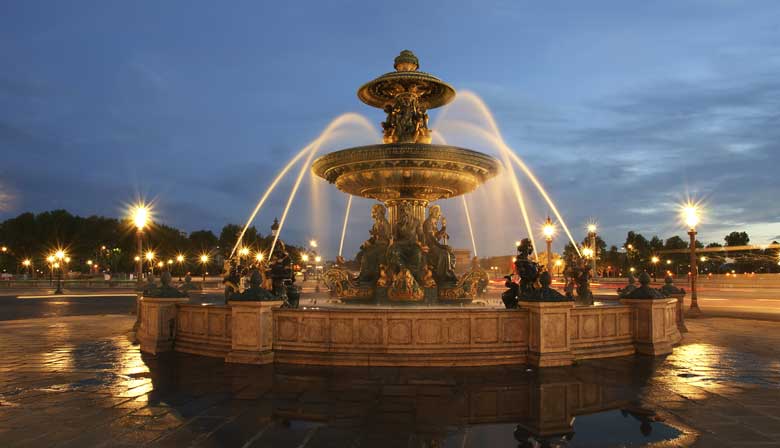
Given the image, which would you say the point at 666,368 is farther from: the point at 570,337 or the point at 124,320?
the point at 124,320

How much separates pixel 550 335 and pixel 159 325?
857 cm

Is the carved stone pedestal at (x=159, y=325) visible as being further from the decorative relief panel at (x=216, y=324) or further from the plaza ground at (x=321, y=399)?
the decorative relief panel at (x=216, y=324)

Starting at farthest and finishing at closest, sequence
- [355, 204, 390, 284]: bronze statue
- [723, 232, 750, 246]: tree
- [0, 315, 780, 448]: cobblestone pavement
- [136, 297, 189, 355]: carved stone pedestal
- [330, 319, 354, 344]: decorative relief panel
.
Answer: [723, 232, 750, 246]: tree → [355, 204, 390, 284]: bronze statue → [136, 297, 189, 355]: carved stone pedestal → [330, 319, 354, 344]: decorative relief panel → [0, 315, 780, 448]: cobblestone pavement

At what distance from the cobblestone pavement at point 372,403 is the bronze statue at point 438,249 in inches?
274

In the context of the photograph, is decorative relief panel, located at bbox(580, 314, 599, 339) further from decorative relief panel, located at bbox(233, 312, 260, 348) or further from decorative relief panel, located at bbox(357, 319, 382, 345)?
decorative relief panel, located at bbox(233, 312, 260, 348)

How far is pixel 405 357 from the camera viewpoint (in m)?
10.3

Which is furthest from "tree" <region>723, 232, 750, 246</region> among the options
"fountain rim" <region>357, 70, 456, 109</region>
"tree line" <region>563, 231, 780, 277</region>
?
"fountain rim" <region>357, 70, 456, 109</region>

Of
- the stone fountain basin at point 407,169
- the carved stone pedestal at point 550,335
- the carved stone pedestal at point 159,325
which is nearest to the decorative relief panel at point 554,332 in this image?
the carved stone pedestal at point 550,335

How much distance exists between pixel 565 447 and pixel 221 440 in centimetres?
373

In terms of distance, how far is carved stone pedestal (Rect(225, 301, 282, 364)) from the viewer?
10.6 m

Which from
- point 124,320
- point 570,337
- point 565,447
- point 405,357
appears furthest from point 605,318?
point 124,320

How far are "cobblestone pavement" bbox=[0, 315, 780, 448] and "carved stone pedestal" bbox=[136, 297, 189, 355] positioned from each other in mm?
715

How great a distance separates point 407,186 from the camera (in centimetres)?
1756

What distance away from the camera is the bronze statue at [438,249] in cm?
1748
